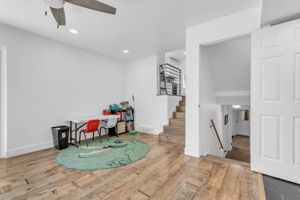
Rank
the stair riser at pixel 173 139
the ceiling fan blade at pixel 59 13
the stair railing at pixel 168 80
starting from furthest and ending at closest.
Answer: the stair railing at pixel 168 80, the stair riser at pixel 173 139, the ceiling fan blade at pixel 59 13

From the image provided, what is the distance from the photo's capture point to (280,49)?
6.47ft

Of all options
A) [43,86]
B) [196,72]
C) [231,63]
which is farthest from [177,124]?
[43,86]

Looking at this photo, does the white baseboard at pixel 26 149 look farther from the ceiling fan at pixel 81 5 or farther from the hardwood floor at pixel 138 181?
the ceiling fan at pixel 81 5

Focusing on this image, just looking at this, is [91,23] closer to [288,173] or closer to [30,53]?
[30,53]

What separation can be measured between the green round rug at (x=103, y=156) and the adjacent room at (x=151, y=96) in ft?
0.08

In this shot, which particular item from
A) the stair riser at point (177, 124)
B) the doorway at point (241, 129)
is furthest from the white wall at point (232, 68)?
the doorway at point (241, 129)

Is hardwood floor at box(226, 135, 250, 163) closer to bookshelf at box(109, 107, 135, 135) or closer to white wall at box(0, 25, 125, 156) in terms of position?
bookshelf at box(109, 107, 135, 135)

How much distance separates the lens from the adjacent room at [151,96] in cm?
187

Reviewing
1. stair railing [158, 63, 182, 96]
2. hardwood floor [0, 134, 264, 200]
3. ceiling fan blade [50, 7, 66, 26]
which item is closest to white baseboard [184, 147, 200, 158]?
hardwood floor [0, 134, 264, 200]

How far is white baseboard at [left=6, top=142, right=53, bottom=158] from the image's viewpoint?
2825mm

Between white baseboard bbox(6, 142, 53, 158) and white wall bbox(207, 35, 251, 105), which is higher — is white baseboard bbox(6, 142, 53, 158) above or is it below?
below

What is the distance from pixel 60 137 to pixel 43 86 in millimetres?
1342

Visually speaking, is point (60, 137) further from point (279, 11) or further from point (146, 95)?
point (279, 11)

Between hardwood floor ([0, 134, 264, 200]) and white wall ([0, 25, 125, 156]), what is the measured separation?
2.19 ft
